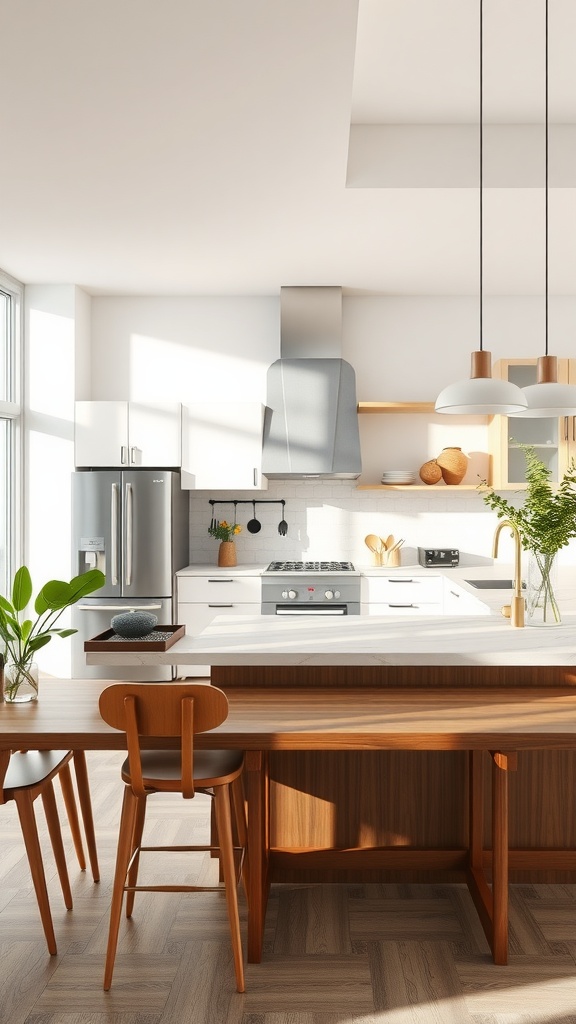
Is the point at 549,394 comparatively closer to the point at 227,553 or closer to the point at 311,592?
the point at 311,592

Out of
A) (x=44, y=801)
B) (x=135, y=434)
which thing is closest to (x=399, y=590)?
(x=135, y=434)

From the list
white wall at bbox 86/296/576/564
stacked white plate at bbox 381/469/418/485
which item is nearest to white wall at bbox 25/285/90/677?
white wall at bbox 86/296/576/564

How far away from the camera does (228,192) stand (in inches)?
157

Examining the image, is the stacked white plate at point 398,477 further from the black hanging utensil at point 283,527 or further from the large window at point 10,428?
the large window at point 10,428

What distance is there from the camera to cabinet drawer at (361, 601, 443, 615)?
18.0 ft

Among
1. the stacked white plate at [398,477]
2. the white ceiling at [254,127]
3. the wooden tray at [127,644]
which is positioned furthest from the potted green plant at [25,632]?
the stacked white plate at [398,477]

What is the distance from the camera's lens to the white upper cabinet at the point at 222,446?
5.68 metres

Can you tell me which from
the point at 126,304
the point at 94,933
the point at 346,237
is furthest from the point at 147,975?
the point at 126,304

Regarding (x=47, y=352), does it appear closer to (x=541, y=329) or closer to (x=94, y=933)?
(x=541, y=329)

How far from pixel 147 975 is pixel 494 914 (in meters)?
1.06

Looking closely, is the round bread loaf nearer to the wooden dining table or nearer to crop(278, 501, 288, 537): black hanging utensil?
the wooden dining table

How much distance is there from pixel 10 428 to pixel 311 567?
7.81 feet

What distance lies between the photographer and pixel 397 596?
18.0 ft

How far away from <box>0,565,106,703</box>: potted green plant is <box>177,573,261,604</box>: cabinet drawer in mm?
2760
